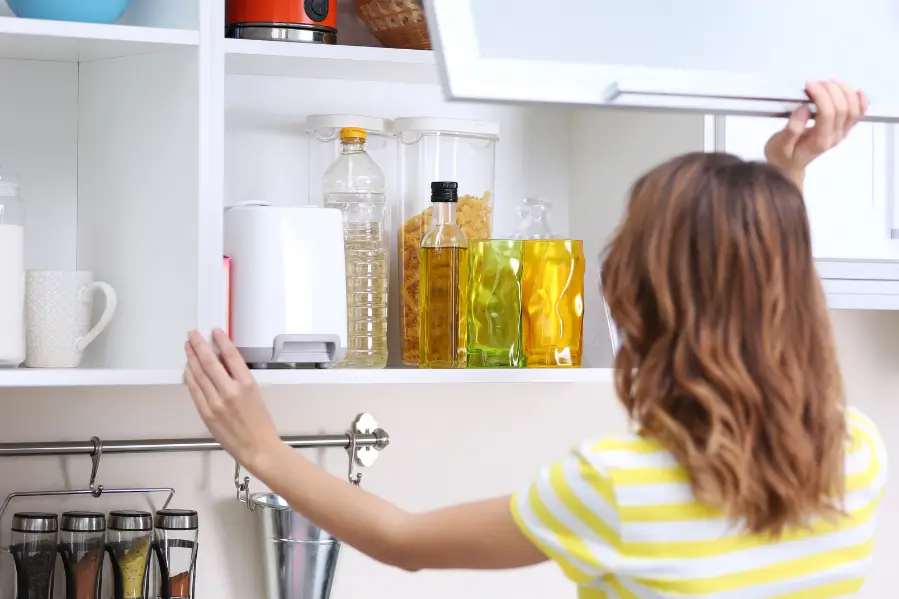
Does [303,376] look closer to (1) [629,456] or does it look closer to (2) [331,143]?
(2) [331,143]

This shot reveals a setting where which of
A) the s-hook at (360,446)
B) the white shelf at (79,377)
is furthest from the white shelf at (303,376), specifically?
the s-hook at (360,446)

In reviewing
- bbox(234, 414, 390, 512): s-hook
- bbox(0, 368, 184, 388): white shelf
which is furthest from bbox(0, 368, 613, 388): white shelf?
bbox(234, 414, 390, 512): s-hook

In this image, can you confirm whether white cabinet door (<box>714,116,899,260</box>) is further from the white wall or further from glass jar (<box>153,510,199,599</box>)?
glass jar (<box>153,510,199,599</box>)

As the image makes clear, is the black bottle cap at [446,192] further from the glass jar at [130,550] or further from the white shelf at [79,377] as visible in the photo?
the glass jar at [130,550]

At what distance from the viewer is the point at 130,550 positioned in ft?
4.48

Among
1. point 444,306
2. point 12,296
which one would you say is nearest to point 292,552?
point 444,306

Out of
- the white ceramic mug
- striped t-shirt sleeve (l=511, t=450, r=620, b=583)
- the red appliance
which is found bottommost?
striped t-shirt sleeve (l=511, t=450, r=620, b=583)

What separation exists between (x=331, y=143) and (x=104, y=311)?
0.36m

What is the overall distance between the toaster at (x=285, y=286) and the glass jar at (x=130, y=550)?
294 millimetres

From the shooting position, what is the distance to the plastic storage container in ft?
4.66

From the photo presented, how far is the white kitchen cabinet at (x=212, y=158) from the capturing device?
1166mm

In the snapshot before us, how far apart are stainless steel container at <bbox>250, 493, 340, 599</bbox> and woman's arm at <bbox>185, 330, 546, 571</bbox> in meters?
0.46

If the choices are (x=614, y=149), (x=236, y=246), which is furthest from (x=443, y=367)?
(x=614, y=149)

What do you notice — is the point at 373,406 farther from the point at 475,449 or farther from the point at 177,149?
the point at 177,149
